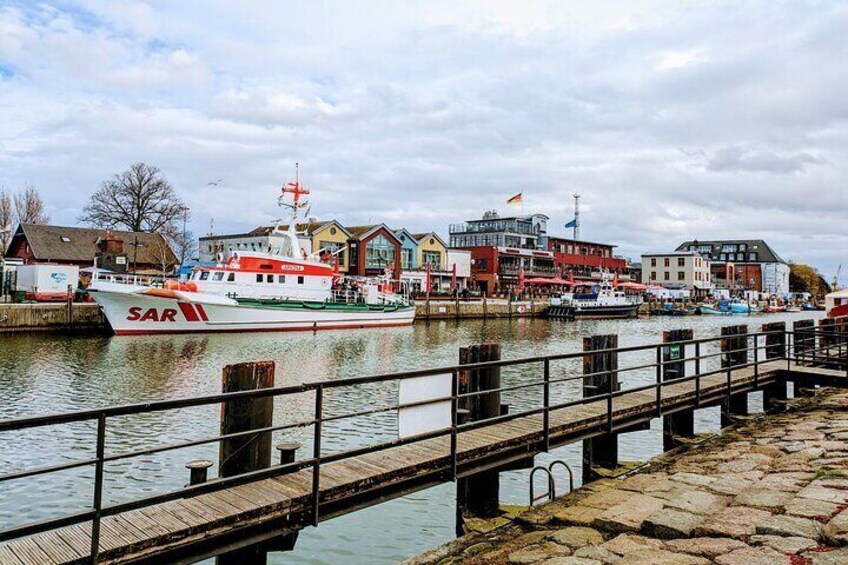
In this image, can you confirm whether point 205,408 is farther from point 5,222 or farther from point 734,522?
point 5,222

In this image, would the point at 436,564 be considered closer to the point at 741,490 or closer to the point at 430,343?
the point at 741,490

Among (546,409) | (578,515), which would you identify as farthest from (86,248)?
(578,515)

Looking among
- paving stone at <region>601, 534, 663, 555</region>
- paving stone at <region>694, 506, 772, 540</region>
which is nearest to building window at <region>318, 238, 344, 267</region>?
paving stone at <region>694, 506, 772, 540</region>

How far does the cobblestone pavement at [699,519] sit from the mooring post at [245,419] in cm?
177

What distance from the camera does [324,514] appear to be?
529 cm

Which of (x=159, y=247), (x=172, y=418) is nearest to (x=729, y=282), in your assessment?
(x=159, y=247)

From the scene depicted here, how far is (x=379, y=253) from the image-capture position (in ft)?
226

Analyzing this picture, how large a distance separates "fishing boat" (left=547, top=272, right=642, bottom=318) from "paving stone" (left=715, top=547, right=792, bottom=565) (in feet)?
192

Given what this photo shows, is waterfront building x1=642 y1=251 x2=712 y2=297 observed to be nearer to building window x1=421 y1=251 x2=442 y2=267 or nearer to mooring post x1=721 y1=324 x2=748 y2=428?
building window x1=421 y1=251 x2=442 y2=267

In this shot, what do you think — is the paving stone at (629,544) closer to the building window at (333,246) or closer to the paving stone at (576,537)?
the paving stone at (576,537)

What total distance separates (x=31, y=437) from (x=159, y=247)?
53.1m

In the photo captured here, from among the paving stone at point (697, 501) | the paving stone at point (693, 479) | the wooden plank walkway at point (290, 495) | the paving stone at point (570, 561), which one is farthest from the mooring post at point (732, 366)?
the paving stone at point (570, 561)

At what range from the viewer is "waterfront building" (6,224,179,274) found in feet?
178

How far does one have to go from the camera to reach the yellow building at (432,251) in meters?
73.9
